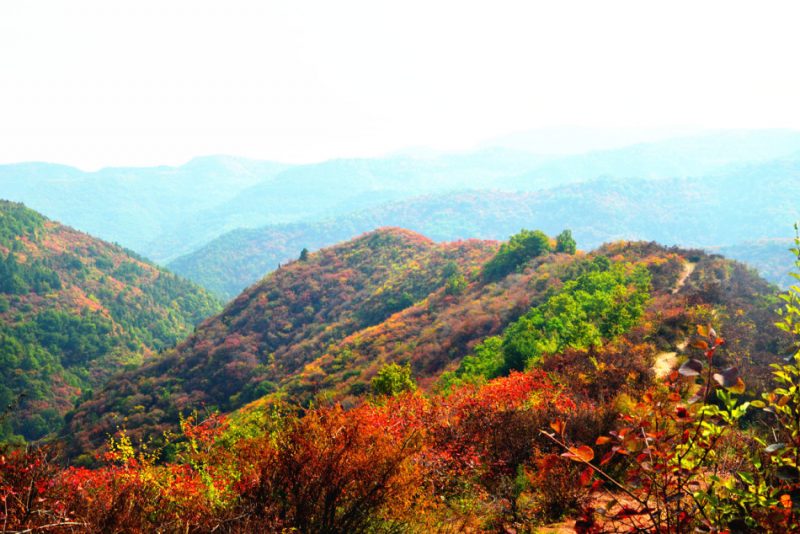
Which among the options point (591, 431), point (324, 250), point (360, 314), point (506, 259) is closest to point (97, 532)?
point (591, 431)

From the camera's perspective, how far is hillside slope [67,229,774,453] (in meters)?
36.3

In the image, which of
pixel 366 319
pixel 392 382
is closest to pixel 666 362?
pixel 392 382

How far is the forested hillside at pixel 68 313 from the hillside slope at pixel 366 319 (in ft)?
61.7

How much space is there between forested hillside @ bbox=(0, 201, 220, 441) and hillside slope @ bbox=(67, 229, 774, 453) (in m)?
18.8

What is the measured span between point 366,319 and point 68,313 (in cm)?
7607

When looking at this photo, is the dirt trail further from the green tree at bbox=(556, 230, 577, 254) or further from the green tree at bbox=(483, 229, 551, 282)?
the green tree at bbox=(556, 230, 577, 254)

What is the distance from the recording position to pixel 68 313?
109688 millimetres

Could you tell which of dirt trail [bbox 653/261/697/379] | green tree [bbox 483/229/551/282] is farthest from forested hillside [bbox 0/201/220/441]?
dirt trail [bbox 653/261/697/379]

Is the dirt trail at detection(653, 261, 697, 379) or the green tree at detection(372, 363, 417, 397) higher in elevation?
the dirt trail at detection(653, 261, 697, 379)

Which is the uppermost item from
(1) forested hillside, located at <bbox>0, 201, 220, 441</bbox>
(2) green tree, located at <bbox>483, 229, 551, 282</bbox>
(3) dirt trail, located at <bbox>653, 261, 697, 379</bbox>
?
(3) dirt trail, located at <bbox>653, 261, 697, 379</bbox>

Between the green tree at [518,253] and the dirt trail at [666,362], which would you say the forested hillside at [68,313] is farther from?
the dirt trail at [666,362]

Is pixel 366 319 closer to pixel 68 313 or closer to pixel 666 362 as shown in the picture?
pixel 666 362

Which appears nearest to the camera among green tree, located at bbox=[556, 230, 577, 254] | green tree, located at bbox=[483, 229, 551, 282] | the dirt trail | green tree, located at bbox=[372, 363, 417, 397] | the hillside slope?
the dirt trail

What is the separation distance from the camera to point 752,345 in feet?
76.3
